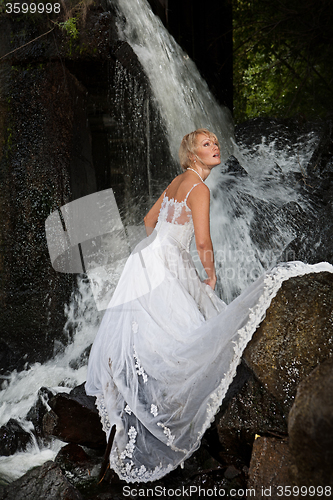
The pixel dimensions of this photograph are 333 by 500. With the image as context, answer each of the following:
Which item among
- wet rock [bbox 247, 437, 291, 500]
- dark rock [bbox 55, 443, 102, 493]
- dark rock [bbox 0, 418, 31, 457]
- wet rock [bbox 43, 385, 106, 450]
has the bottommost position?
dark rock [bbox 0, 418, 31, 457]

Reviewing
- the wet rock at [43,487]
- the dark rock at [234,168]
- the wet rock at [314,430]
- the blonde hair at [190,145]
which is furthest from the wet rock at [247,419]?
the dark rock at [234,168]

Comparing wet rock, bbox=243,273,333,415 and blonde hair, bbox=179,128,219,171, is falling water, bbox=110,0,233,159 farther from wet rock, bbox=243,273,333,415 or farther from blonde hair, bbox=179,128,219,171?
wet rock, bbox=243,273,333,415

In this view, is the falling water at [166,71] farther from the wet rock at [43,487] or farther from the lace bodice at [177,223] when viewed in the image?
the wet rock at [43,487]

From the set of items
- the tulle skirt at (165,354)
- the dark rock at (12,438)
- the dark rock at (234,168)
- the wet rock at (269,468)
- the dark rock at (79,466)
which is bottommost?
the dark rock at (12,438)

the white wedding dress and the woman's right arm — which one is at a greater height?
the woman's right arm

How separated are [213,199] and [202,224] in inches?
123

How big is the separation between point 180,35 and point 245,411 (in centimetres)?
648

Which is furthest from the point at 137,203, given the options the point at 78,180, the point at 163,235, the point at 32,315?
the point at 163,235

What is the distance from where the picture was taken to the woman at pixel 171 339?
96.9 inches

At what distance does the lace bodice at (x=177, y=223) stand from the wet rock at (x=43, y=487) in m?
1.76

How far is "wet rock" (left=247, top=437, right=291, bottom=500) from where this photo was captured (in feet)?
7.01

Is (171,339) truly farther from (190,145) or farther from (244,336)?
(190,145)

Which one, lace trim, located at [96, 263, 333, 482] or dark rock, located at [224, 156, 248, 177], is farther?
dark rock, located at [224, 156, 248, 177]

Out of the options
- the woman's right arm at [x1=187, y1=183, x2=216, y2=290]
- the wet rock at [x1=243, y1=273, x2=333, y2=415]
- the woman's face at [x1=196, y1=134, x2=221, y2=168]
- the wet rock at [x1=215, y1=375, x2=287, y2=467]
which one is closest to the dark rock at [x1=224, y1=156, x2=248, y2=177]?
the woman's face at [x1=196, y1=134, x2=221, y2=168]
